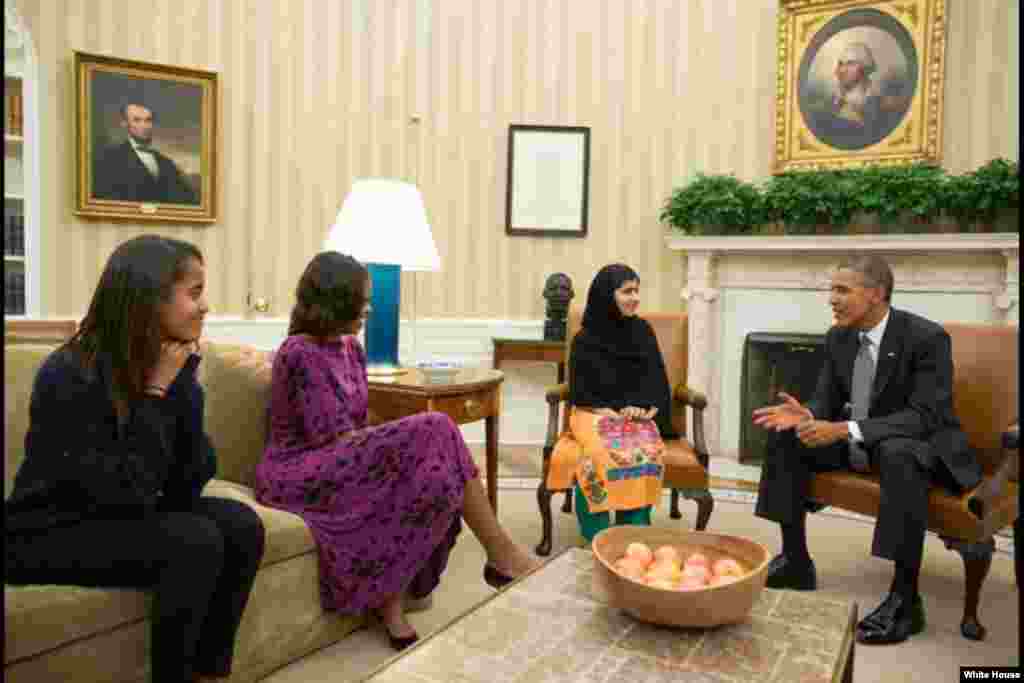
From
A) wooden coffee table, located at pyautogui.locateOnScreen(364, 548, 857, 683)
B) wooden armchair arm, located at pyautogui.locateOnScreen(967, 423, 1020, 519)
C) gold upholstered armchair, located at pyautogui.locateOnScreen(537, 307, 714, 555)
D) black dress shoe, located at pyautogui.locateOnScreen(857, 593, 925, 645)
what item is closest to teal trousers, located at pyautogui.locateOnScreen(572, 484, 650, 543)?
gold upholstered armchair, located at pyautogui.locateOnScreen(537, 307, 714, 555)

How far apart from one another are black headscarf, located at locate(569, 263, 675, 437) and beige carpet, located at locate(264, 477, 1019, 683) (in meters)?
0.68

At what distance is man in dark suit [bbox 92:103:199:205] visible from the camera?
513 centimetres

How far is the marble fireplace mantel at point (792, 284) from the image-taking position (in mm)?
4746

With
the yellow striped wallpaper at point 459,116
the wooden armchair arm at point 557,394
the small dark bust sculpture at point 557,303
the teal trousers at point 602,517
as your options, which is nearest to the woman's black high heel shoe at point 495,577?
the teal trousers at point 602,517

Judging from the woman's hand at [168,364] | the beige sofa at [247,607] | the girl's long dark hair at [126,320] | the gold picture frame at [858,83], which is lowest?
the beige sofa at [247,607]

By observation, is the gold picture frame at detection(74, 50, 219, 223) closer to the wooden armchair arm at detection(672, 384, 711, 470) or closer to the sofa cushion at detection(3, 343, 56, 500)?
the sofa cushion at detection(3, 343, 56, 500)

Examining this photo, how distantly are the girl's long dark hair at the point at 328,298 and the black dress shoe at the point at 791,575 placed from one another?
1.88 meters

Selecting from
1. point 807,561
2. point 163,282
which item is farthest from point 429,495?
point 807,561

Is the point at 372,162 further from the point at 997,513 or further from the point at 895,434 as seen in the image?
the point at 997,513

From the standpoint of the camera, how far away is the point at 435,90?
570 centimetres

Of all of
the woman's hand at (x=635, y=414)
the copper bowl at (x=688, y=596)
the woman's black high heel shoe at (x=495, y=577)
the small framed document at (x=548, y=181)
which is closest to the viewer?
the copper bowl at (x=688, y=596)

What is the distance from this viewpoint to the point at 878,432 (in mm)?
2971

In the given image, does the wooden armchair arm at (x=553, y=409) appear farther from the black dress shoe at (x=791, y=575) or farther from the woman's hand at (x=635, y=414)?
the black dress shoe at (x=791, y=575)

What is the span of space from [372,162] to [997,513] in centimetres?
431
